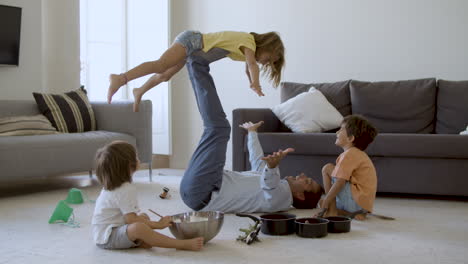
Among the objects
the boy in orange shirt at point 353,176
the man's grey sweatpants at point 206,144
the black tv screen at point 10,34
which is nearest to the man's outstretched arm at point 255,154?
the man's grey sweatpants at point 206,144

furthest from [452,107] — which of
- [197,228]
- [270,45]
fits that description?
[197,228]

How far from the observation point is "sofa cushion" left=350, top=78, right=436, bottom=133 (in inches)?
169

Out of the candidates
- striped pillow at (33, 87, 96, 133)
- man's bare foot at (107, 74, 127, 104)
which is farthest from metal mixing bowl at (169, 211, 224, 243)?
striped pillow at (33, 87, 96, 133)

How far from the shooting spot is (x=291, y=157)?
13.1 ft

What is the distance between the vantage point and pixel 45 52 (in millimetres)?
5156

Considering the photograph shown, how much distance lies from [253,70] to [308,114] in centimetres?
148

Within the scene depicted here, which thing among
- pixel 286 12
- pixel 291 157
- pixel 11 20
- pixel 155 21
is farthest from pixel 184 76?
pixel 291 157

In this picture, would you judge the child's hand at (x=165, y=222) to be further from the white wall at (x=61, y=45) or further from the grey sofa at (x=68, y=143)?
the white wall at (x=61, y=45)

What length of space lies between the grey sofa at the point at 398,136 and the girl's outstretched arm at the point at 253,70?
113cm

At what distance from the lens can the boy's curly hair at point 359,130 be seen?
307 centimetres

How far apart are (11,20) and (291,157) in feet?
8.48

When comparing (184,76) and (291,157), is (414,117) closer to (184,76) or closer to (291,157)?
(291,157)

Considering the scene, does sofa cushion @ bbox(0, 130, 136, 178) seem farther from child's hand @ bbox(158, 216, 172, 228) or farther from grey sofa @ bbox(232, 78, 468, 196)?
child's hand @ bbox(158, 216, 172, 228)

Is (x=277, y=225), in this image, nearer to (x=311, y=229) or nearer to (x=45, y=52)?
(x=311, y=229)
